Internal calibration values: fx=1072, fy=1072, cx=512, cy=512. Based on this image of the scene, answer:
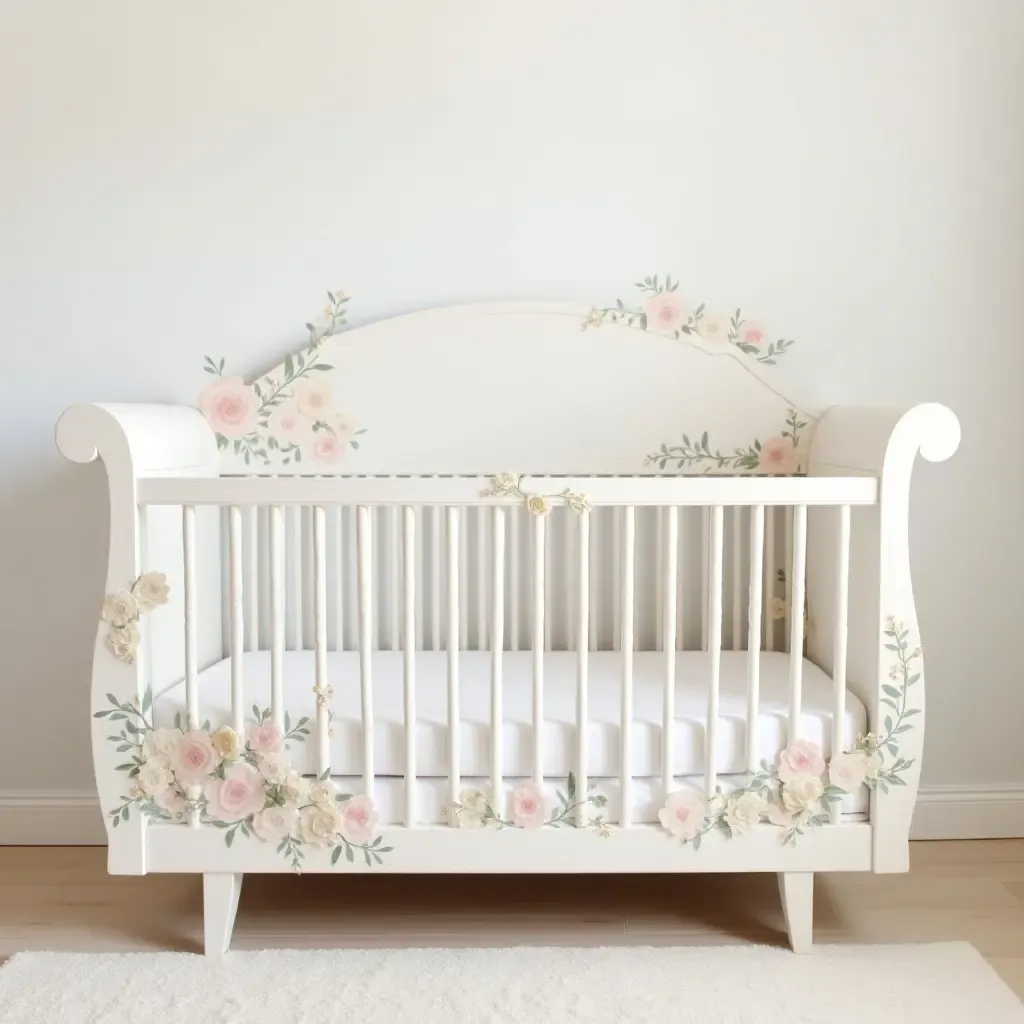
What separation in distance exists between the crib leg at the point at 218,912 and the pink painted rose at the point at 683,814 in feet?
2.24

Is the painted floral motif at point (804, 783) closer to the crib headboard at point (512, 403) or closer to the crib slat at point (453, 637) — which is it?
the crib slat at point (453, 637)

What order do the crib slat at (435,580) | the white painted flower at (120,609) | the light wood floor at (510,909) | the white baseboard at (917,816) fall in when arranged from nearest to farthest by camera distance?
1. the white painted flower at (120,609)
2. the light wood floor at (510,909)
3. the crib slat at (435,580)
4. the white baseboard at (917,816)

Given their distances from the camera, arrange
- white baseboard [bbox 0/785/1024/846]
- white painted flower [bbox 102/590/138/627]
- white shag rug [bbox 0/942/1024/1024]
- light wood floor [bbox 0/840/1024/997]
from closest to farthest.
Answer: white shag rug [bbox 0/942/1024/1024]
white painted flower [bbox 102/590/138/627]
light wood floor [bbox 0/840/1024/997]
white baseboard [bbox 0/785/1024/846]

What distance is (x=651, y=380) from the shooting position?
7.03 ft

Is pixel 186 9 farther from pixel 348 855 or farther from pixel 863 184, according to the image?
pixel 348 855

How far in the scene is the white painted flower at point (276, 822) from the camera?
1.63 m

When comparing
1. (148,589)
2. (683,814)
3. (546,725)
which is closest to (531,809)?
(546,725)

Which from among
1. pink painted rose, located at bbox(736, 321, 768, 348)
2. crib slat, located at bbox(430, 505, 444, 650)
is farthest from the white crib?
pink painted rose, located at bbox(736, 321, 768, 348)

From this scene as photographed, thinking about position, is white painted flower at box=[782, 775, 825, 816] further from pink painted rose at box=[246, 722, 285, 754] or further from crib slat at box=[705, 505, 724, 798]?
pink painted rose at box=[246, 722, 285, 754]

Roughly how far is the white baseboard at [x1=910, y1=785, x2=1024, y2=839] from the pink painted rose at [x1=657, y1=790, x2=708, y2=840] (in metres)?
0.83

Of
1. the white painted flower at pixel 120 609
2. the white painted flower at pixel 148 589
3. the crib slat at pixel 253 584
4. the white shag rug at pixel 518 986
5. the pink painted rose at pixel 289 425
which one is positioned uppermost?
the pink painted rose at pixel 289 425

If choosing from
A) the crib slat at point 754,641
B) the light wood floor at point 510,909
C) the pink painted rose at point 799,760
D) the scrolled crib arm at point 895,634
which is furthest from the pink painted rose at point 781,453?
the light wood floor at point 510,909

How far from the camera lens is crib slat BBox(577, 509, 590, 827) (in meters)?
1.58

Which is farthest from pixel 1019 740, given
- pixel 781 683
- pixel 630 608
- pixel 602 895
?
pixel 630 608
